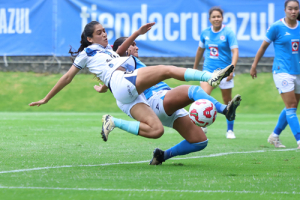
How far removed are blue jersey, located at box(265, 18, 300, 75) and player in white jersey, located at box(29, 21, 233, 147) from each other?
239 centimetres

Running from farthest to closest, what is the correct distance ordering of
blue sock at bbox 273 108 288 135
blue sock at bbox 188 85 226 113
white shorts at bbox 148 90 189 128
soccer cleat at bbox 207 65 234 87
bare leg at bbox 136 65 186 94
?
1. blue sock at bbox 273 108 288 135
2. white shorts at bbox 148 90 189 128
3. blue sock at bbox 188 85 226 113
4. bare leg at bbox 136 65 186 94
5. soccer cleat at bbox 207 65 234 87

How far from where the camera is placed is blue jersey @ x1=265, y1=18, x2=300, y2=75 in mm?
6480

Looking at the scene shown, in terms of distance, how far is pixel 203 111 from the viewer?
4.27 metres

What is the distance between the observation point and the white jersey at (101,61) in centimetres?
473

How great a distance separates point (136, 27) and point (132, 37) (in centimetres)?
978

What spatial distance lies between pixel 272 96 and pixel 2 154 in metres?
10.3

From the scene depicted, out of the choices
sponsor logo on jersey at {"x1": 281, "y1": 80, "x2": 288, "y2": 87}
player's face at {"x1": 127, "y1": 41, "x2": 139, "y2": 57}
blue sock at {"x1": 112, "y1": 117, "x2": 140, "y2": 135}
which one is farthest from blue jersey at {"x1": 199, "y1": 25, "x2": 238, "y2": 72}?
blue sock at {"x1": 112, "y1": 117, "x2": 140, "y2": 135}

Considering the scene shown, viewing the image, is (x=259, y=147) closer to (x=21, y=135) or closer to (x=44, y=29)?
(x=21, y=135)

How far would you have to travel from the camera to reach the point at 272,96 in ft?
46.1

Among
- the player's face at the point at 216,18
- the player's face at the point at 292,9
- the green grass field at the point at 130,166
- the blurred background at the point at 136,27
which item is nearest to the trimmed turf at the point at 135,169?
the green grass field at the point at 130,166

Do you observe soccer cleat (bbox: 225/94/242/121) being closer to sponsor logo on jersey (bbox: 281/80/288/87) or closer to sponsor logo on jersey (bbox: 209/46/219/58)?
sponsor logo on jersey (bbox: 281/80/288/87)

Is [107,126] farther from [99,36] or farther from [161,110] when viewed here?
[99,36]

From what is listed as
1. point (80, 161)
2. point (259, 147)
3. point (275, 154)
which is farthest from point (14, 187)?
point (259, 147)

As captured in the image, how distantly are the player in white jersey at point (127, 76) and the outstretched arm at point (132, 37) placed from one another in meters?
0.01
